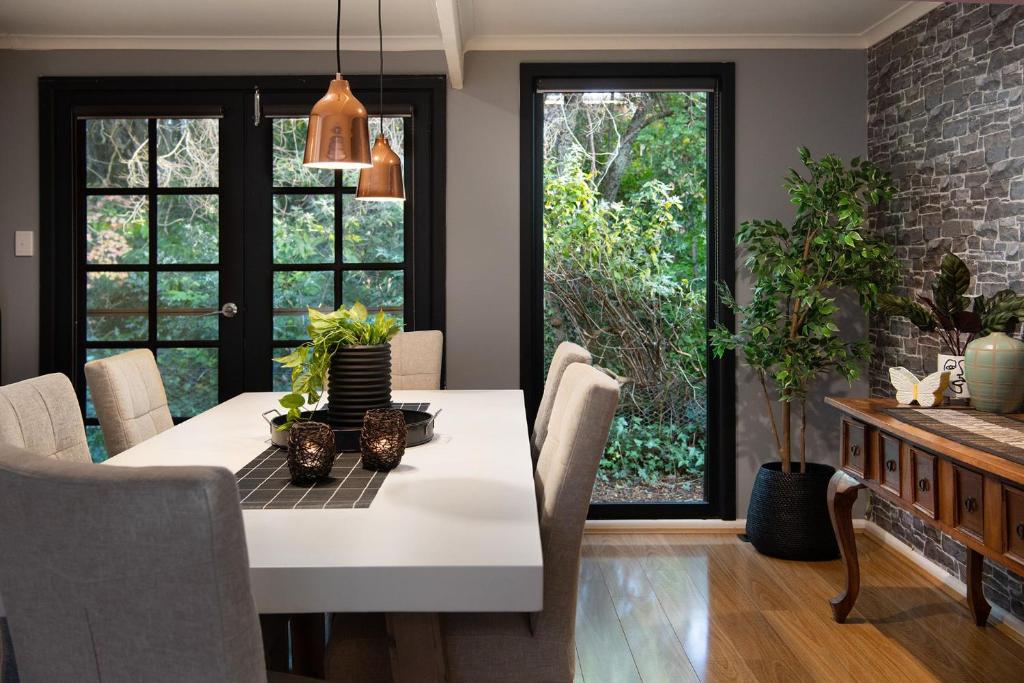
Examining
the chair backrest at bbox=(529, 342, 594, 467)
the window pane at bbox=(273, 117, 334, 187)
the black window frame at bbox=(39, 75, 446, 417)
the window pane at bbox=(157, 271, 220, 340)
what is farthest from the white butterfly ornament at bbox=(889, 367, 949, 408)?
the window pane at bbox=(157, 271, 220, 340)

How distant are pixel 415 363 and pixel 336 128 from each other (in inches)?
67.2

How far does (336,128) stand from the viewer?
1.96 meters

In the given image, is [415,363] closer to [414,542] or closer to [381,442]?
[381,442]

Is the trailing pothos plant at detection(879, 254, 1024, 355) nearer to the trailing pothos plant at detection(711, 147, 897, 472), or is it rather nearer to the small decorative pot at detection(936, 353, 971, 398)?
the small decorative pot at detection(936, 353, 971, 398)

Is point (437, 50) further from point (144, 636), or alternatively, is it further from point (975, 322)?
point (144, 636)

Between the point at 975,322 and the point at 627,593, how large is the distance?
1587 mm

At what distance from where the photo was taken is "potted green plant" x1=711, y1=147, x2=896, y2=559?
11.8 ft

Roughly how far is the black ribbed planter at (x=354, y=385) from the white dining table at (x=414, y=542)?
25 cm

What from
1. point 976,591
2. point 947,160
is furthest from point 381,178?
point 976,591

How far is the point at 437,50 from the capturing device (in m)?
4.09

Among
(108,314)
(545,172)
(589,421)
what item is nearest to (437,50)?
(545,172)

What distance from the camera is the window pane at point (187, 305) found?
4.15 metres

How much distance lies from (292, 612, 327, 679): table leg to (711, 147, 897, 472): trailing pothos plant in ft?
7.93

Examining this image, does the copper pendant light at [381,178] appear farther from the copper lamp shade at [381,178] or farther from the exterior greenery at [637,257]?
the exterior greenery at [637,257]
